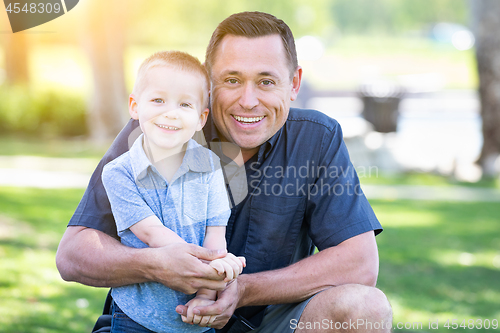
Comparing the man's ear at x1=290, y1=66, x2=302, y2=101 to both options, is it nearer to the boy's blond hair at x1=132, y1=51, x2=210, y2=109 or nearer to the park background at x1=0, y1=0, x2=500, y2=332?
the boy's blond hair at x1=132, y1=51, x2=210, y2=109

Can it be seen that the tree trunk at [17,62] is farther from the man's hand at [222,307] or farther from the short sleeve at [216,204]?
the man's hand at [222,307]

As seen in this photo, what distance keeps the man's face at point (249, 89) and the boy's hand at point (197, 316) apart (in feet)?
2.49

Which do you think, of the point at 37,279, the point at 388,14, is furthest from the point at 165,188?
the point at 388,14

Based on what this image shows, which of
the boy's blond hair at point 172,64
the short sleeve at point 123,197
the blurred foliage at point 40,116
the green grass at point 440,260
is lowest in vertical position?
the green grass at point 440,260

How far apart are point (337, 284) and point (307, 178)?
1.61ft

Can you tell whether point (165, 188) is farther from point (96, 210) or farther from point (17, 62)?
point (17, 62)

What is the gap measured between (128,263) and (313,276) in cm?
78

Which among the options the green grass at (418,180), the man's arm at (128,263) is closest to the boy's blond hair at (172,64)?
the man's arm at (128,263)

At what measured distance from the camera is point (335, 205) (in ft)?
8.13

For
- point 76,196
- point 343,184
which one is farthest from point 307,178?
point 76,196

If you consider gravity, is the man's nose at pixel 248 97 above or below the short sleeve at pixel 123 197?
above

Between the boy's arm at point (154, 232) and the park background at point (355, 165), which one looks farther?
the park background at point (355, 165)

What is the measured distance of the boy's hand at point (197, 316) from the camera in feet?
6.70

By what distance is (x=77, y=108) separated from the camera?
14312mm
